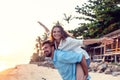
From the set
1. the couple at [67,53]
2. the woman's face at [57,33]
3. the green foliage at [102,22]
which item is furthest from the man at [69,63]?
the green foliage at [102,22]

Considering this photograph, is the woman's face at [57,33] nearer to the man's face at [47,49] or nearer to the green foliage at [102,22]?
the man's face at [47,49]

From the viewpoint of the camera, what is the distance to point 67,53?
5.06 m

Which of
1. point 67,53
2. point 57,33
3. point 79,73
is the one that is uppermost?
point 57,33

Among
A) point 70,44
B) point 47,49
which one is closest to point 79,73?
point 70,44

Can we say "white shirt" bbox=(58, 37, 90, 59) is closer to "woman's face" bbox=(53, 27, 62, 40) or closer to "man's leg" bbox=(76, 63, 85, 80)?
"woman's face" bbox=(53, 27, 62, 40)

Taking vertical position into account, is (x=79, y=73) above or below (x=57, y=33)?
below

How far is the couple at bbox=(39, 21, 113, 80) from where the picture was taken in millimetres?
5008

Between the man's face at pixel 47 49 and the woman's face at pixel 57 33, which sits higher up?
the woman's face at pixel 57 33

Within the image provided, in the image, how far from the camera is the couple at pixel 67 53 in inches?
197

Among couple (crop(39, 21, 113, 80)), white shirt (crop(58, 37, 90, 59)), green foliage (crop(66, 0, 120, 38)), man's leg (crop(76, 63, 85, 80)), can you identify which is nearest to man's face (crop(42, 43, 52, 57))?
couple (crop(39, 21, 113, 80))

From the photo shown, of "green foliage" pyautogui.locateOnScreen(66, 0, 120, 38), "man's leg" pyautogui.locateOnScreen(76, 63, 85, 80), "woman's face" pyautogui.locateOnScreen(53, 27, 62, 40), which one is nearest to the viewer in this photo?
"man's leg" pyautogui.locateOnScreen(76, 63, 85, 80)

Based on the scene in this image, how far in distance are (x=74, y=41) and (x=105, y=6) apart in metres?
38.3

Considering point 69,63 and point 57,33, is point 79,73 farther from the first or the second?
point 57,33

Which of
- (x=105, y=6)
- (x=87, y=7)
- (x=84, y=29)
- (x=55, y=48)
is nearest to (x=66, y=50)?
(x=55, y=48)
